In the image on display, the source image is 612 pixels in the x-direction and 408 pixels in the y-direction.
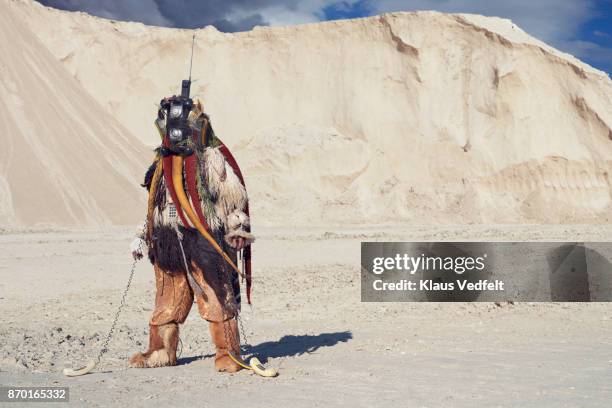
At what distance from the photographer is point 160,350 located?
5719 mm

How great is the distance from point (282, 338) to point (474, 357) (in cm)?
237

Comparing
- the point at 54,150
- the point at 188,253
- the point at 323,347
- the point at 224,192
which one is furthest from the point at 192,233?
the point at 54,150

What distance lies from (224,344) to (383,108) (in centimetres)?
3877

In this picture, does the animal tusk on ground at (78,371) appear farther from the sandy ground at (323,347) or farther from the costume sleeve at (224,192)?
the costume sleeve at (224,192)

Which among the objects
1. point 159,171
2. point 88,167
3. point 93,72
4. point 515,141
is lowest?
point 159,171

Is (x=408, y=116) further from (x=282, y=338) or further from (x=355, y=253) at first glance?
(x=282, y=338)

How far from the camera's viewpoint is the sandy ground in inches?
183

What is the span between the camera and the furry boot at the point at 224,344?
5.47 m

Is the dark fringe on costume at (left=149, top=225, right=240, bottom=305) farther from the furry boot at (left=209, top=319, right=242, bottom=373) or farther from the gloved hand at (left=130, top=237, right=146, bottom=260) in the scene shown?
the furry boot at (left=209, top=319, right=242, bottom=373)

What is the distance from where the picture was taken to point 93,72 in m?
45.6

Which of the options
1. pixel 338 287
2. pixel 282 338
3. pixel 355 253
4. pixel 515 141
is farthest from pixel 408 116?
pixel 282 338

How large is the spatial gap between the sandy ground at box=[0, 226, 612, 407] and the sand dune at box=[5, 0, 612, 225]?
23074 millimetres

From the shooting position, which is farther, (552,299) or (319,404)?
(552,299)

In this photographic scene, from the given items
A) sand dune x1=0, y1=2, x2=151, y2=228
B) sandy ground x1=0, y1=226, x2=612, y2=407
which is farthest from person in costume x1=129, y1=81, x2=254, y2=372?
sand dune x1=0, y1=2, x2=151, y2=228
